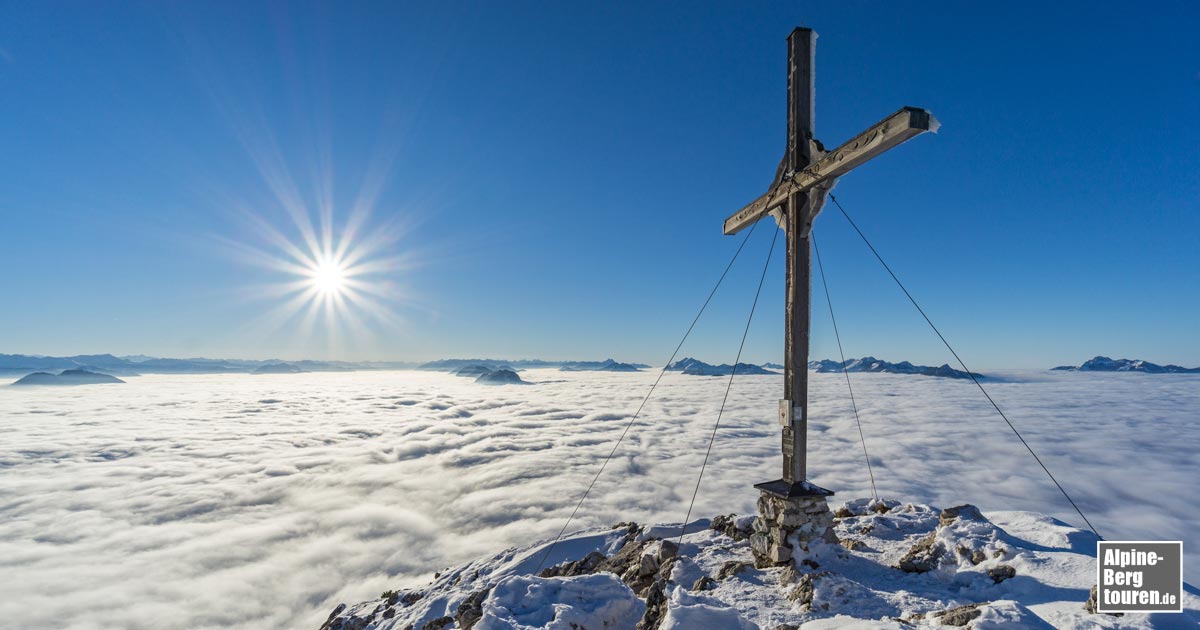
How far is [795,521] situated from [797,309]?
2961mm

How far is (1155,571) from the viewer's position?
4270mm

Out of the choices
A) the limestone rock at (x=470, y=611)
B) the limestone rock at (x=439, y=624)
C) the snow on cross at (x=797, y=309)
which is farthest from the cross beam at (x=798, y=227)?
the limestone rock at (x=439, y=624)

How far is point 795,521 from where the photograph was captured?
20.3 feet

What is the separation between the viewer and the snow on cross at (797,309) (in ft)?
20.4

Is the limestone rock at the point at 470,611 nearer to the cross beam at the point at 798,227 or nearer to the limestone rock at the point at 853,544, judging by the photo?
the cross beam at the point at 798,227

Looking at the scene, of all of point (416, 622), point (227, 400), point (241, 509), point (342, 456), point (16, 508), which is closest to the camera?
point (416, 622)

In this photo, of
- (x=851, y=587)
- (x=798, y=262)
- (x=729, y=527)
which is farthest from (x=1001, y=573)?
(x=798, y=262)

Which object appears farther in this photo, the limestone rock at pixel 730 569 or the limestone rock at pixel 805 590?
the limestone rock at pixel 730 569

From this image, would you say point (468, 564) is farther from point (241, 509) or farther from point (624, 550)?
point (241, 509)

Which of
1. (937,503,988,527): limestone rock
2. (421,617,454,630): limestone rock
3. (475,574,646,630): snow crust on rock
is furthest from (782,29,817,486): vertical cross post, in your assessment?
(421,617,454,630): limestone rock

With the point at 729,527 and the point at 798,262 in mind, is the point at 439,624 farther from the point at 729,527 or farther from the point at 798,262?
the point at 798,262

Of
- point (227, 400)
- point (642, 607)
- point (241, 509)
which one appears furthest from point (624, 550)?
point (227, 400)

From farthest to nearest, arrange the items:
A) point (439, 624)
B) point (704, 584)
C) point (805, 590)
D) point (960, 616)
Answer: point (439, 624) → point (704, 584) → point (805, 590) → point (960, 616)

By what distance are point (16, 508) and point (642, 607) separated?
3685 inches
